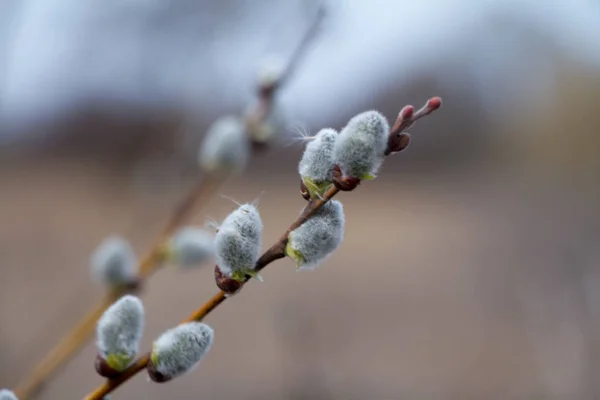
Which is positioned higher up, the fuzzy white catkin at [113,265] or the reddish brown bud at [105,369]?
the fuzzy white catkin at [113,265]

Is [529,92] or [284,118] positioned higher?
[529,92]

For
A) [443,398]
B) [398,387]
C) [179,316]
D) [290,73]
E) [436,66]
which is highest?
[436,66]

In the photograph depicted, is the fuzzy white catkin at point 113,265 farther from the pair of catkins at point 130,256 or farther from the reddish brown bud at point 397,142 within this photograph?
the reddish brown bud at point 397,142

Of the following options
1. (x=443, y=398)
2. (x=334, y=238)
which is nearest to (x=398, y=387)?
(x=443, y=398)

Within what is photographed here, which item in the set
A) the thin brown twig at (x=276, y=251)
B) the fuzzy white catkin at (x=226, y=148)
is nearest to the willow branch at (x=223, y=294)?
the thin brown twig at (x=276, y=251)

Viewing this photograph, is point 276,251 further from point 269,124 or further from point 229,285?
point 269,124

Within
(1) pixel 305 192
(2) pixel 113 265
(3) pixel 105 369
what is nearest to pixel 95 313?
(2) pixel 113 265

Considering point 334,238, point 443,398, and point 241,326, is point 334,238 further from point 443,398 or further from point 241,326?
point 241,326
